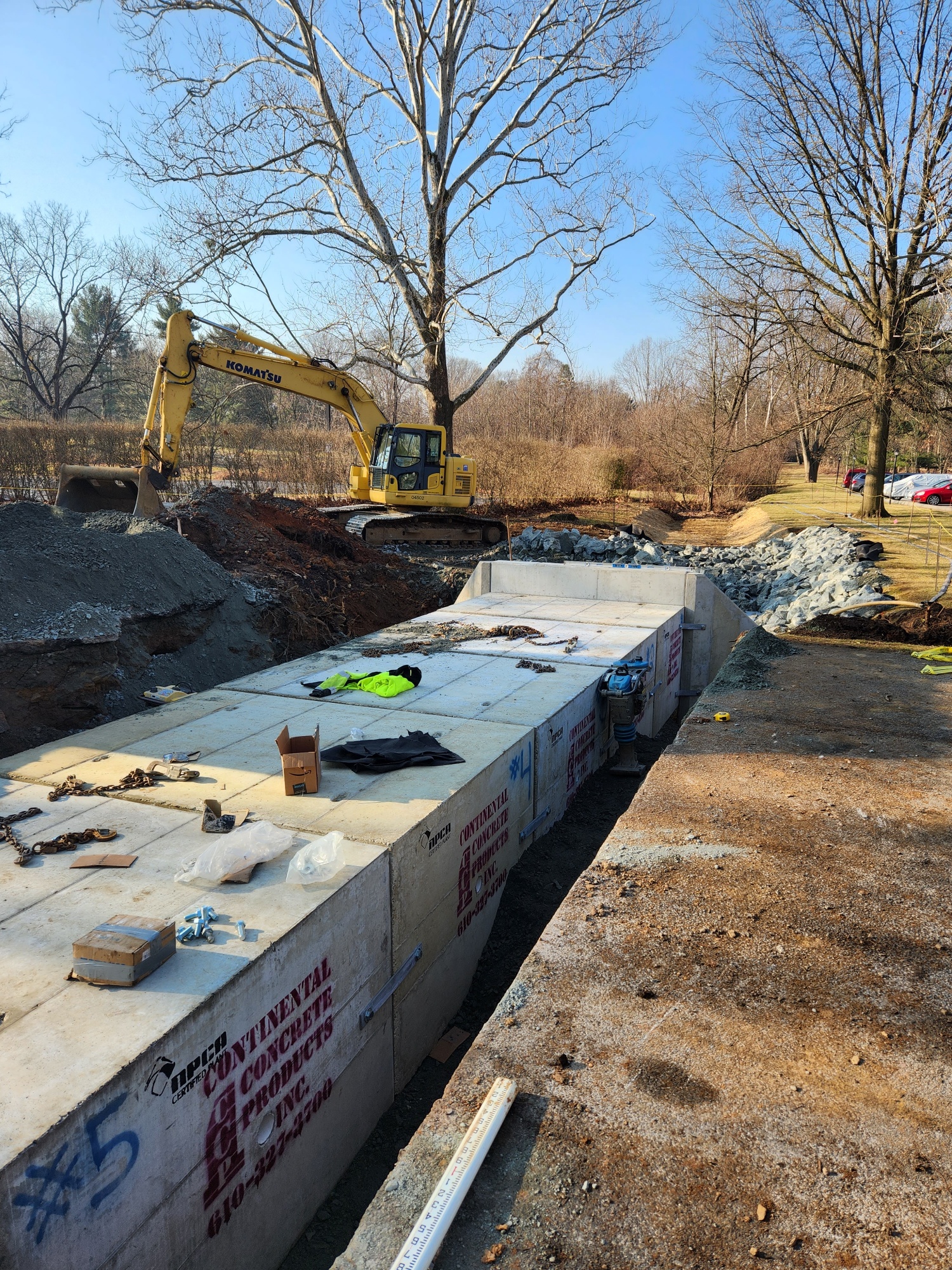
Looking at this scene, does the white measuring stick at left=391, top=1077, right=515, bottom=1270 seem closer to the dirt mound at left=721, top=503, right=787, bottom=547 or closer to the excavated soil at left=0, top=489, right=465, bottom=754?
the excavated soil at left=0, top=489, right=465, bottom=754

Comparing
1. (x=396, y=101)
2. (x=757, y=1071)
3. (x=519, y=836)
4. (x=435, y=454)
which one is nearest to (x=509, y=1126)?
(x=757, y=1071)

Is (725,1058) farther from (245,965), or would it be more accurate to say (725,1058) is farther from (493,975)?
(493,975)

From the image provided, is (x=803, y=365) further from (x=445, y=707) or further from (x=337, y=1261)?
(x=337, y=1261)

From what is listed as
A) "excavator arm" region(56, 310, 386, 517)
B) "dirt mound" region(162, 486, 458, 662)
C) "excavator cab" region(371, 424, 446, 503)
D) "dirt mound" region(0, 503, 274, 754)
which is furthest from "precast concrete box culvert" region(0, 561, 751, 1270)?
"excavator cab" region(371, 424, 446, 503)

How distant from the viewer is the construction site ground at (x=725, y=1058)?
2.65 metres

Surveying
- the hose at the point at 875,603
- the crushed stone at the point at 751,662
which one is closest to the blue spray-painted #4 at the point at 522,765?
the crushed stone at the point at 751,662

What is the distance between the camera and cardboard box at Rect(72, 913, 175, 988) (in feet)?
11.2

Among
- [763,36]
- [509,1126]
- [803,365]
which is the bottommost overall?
[509,1126]

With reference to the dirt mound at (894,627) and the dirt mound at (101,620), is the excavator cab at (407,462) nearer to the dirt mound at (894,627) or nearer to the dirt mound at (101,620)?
the dirt mound at (101,620)

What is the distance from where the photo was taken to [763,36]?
2234cm

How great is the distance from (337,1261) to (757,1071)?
176cm

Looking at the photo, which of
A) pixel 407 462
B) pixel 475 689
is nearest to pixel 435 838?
pixel 475 689

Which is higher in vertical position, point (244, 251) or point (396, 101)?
point (396, 101)

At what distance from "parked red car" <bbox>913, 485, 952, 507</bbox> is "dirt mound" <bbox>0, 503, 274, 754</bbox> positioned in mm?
30532
